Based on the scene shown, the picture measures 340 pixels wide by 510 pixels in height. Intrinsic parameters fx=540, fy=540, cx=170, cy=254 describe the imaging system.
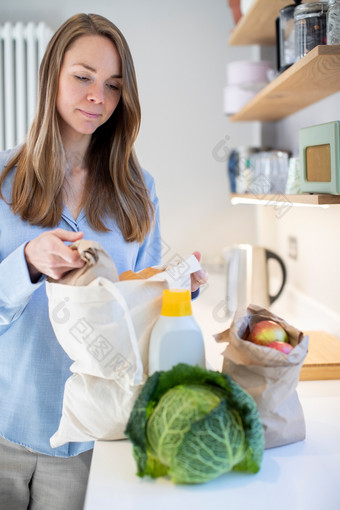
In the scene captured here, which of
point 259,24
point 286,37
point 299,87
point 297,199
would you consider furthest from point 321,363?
point 259,24

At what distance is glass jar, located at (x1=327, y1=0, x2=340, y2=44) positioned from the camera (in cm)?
112

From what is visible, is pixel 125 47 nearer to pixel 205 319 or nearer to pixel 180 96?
pixel 205 319

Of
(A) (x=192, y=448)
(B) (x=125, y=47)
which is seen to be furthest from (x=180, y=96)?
(A) (x=192, y=448)

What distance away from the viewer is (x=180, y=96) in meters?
2.64

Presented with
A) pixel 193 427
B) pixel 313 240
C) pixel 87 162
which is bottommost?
pixel 193 427

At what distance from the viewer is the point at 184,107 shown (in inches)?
104

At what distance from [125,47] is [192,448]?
865mm

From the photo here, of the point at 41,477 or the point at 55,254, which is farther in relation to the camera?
the point at 41,477

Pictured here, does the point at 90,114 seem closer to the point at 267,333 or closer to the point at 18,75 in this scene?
the point at 267,333

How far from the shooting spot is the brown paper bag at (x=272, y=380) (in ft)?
2.62

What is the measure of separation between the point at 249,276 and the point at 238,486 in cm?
140

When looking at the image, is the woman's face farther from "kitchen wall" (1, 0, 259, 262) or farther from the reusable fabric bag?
"kitchen wall" (1, 0, 259, 262)

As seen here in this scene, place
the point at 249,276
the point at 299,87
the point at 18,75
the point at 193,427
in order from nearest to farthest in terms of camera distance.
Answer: the point at 193,427 < the point at 299,87 < the point at 249,276 < the point at 18,75

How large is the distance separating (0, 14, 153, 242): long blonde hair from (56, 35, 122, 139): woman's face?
0.01 metres
